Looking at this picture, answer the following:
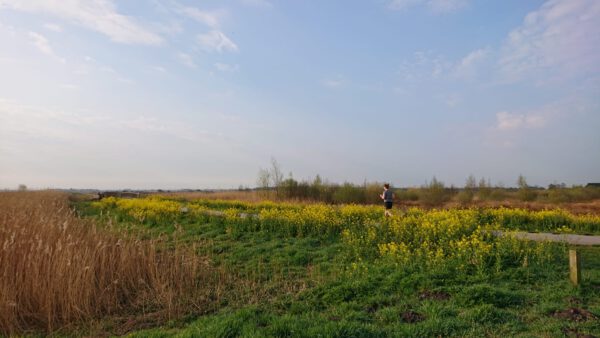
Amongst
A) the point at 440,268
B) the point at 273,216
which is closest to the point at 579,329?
the point at 440,268

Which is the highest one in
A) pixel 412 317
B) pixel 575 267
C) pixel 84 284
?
pixel 575 267

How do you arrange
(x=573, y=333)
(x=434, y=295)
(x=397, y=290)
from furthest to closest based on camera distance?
(x=397, y=290) → (x=434, y=295) → (x=573, y=333)

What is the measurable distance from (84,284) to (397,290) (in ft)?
16.0

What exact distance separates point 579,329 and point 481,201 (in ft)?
89.0

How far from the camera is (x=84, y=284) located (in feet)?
21.1

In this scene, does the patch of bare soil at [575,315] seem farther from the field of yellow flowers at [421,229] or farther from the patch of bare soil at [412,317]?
the field of yellow flowers at [421,229]

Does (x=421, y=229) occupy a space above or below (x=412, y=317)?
above

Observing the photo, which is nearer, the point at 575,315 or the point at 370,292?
the point at 575,315

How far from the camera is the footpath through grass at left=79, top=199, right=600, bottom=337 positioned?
16.0 ft

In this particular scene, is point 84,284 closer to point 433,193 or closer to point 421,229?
point 421,229

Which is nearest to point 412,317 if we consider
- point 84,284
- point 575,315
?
point 575,315

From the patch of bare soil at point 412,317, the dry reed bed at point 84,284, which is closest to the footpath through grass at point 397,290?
the patch of bare soil at point 412,317

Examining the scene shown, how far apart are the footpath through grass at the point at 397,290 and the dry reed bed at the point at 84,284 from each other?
70cm

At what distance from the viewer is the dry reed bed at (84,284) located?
6125 millimetres
